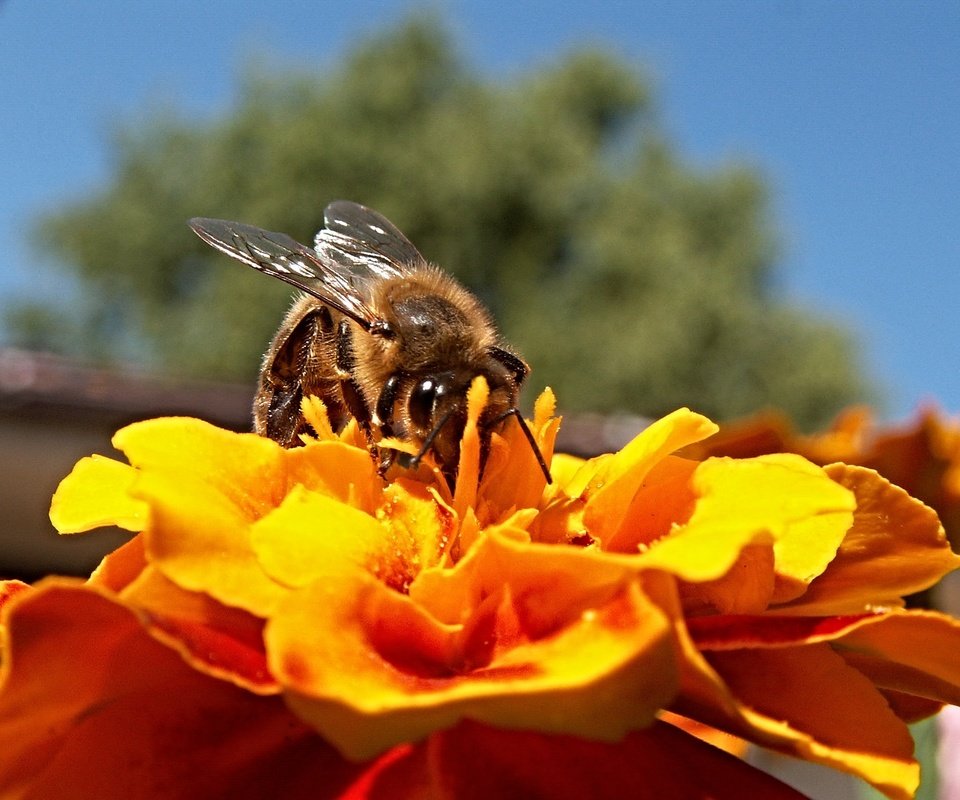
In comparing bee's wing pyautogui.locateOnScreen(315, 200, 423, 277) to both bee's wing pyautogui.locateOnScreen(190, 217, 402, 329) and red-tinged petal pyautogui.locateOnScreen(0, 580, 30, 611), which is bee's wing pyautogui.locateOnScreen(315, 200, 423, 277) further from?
red-tinged petal pyautogui.locateOnScreen(0, 580, 30, 611)

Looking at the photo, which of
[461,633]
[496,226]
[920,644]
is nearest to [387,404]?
[461,633]

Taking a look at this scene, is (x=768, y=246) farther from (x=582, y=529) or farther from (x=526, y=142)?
(x=582, y=529)

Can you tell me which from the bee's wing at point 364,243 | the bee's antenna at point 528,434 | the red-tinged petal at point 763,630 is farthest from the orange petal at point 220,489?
the bee's wing at point 364,243

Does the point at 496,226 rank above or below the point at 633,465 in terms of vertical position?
above

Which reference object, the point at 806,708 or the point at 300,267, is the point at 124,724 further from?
the point at 300,267

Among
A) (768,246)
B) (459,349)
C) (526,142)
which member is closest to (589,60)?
(526,142)

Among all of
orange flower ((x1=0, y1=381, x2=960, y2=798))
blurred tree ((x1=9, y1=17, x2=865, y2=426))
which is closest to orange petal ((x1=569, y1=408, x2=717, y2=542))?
orange flower ((x1=0, y1=381, x2=960, y2=798))

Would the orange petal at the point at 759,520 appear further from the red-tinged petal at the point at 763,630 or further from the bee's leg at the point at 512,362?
the bee's leg at the point at 512,362
